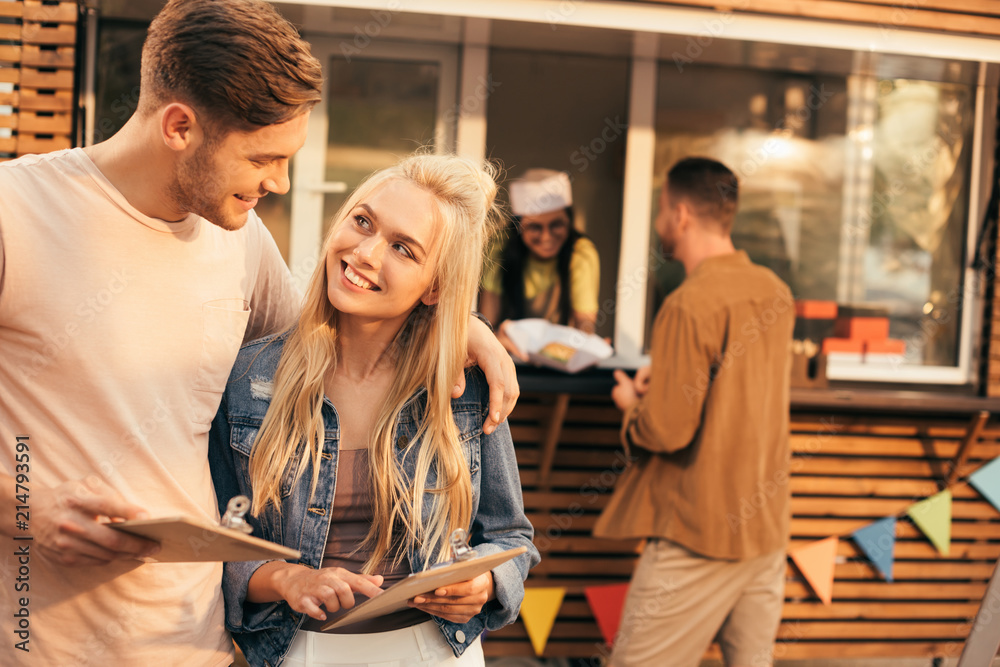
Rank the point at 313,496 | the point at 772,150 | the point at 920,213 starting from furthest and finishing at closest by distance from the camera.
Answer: the point at 920,213, the point at 772,150, the point at 313,496

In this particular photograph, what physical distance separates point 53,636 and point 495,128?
3.67 meters

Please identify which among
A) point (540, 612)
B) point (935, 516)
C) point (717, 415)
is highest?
point (717, 415)

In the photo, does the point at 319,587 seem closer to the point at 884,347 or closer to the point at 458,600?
the point at 458,600

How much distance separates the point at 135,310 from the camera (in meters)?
1.64

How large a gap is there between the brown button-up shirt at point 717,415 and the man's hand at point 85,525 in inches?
90.8

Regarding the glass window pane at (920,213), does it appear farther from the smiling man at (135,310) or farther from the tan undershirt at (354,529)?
the smiling man at (135,310)

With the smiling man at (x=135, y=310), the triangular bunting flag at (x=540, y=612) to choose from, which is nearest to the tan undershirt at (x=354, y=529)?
the smiling man at (x=135, y=310)

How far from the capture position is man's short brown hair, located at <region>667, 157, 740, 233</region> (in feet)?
11.6

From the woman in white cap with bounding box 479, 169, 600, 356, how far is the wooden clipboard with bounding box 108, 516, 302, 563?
126 inches

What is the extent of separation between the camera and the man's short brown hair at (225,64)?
1.58m

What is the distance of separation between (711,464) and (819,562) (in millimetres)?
1888

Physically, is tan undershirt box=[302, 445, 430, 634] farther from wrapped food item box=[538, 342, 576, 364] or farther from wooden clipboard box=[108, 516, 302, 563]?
wrapped food item box=[538, 342, 576, 364]

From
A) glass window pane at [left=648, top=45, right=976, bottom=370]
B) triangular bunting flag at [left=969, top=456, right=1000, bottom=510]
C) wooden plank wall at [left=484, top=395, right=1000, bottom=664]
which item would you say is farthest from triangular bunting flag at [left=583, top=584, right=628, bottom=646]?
triangular bunting flag at [left=969, top=456, right=1000, bottom=510]

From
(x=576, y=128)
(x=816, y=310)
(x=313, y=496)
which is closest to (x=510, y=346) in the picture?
(x=576, y=128)
